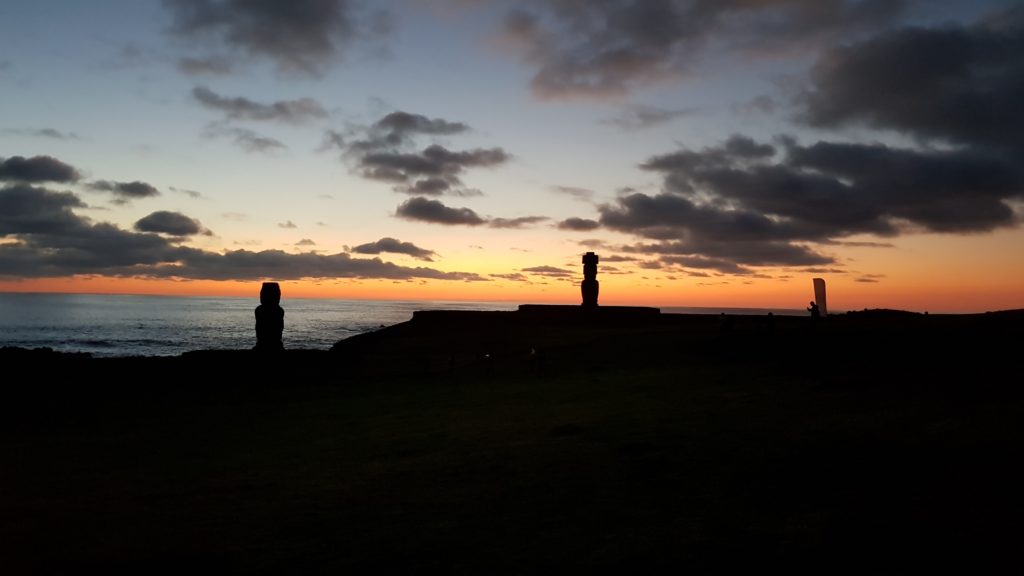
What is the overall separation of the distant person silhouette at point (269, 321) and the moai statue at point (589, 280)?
20359 mm

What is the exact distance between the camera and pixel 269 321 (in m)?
34.8

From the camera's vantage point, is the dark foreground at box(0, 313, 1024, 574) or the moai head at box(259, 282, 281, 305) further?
the moai head at box(259, 282, 281, 305)

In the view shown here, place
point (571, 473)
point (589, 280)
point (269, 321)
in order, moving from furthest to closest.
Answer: point (589, 280), point (269, 321), point (571, 473)

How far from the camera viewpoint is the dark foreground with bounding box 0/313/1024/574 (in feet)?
21.6

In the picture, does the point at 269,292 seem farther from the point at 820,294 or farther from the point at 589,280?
the point at 820,294

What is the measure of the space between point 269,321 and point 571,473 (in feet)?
93.4

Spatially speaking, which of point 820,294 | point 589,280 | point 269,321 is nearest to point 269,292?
point 269,321

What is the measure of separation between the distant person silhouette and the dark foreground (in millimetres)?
13354

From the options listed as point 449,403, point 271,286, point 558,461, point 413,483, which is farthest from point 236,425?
point 271,286

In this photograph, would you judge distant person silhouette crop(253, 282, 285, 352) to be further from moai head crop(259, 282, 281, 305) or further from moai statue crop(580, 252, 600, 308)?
moai statue crop(580, 252, 600, 308)

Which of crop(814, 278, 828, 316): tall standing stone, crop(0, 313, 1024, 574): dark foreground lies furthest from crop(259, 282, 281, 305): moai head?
crop(814, 278, 828, 316): tall standing stone

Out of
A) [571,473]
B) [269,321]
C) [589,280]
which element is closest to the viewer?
[571,473]

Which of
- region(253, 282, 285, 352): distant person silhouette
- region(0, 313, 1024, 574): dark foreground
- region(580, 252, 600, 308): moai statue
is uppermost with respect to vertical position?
region(580, 252, 600, 308): moai statue

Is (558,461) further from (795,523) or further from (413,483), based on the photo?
(795,523)
